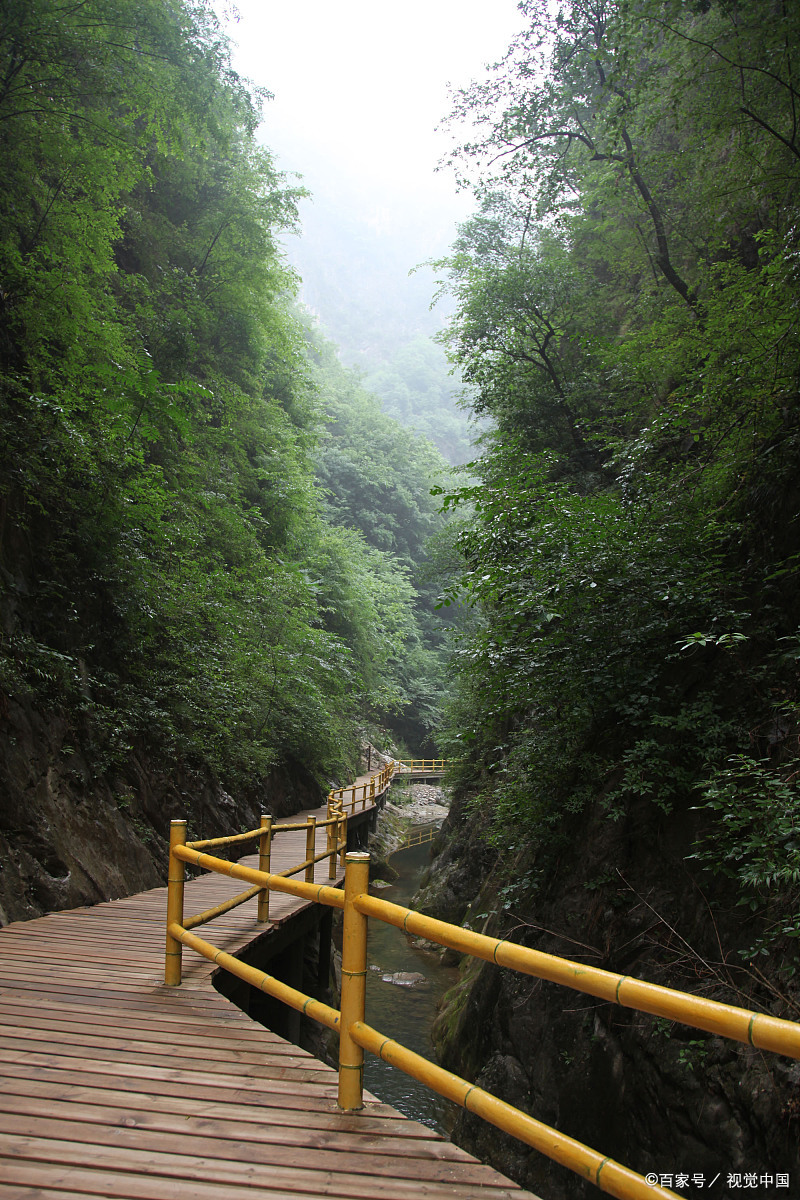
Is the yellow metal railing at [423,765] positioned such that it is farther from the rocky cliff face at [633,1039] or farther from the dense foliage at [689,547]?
the rocky cliff face at [633,1039]

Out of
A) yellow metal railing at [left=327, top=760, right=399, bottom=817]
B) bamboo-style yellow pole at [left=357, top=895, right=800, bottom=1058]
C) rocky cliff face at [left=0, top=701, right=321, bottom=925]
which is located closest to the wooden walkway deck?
bamboo-style yellow pole at [left=357, top=895, right=800, bottom=1058]

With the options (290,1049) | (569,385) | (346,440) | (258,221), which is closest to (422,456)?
(346,440)

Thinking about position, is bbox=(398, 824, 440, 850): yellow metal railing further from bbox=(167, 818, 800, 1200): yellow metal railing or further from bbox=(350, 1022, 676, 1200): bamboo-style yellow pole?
bbox=(350, 1022, 676, 1200): bamboo-style yellow pole

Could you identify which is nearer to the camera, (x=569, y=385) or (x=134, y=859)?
(x=134, y=859)

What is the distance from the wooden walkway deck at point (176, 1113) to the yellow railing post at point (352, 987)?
0.26 feet

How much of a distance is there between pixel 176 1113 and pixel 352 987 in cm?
76

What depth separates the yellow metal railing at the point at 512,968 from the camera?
125 cm

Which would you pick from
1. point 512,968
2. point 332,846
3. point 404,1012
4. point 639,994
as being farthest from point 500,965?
point 404,1012

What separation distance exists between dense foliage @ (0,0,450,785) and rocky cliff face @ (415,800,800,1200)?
14.7 feet

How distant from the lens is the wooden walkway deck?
1787mm

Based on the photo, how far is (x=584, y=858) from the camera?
16.3ft

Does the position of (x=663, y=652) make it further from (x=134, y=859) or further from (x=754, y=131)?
(x=754, y=131)

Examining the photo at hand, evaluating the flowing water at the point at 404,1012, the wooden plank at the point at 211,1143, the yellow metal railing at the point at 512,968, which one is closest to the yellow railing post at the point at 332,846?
the flowing water at the point at 404,1012

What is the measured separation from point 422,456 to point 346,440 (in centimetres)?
535
